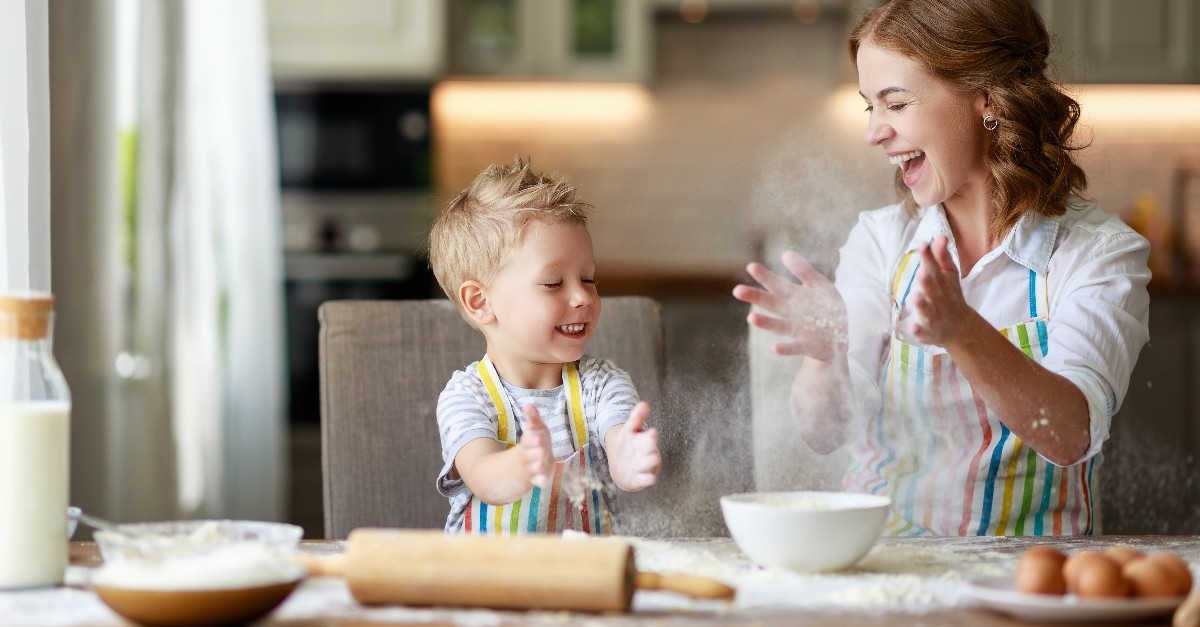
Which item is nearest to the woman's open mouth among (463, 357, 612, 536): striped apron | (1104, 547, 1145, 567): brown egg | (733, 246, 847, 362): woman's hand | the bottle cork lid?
(733, 246, 847, 362): woman's hand

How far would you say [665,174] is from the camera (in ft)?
14.3

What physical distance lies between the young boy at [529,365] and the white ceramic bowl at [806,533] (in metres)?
0.33

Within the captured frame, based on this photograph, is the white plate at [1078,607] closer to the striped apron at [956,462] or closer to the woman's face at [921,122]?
the striped apron at [956,462]

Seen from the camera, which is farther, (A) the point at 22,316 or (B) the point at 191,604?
(A) the point at 22,316

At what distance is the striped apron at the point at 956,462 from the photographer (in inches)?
61.0

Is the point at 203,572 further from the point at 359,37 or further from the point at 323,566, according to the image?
the point at 359,37

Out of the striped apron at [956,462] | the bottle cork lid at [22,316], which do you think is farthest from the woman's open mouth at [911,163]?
the bottle cork lid at [22,316]

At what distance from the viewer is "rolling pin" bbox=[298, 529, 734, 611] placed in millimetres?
876

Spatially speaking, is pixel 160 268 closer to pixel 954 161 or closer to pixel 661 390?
pixel 661 390

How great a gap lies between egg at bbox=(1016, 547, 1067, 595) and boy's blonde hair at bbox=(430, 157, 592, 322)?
718mm

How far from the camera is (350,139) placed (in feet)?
11.9

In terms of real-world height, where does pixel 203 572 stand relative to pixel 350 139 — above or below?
below

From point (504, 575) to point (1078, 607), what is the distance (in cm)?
40

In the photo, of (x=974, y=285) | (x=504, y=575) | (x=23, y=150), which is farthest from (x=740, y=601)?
(x=23, y=150)
